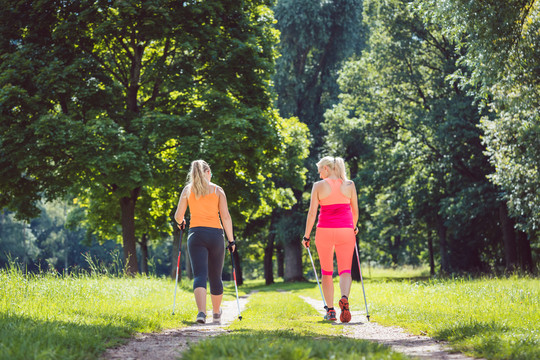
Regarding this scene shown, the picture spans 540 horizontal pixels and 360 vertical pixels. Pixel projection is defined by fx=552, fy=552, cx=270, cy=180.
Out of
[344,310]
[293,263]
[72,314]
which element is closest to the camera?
[72,314]

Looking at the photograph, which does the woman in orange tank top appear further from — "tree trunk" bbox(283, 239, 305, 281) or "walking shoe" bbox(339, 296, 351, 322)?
"tree trunk" bbox(283, 239, 305, 281)

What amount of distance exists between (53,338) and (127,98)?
44.3 ft

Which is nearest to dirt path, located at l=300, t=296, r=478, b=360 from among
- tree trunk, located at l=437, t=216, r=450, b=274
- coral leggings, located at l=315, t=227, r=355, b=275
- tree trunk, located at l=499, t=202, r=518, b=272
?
coral leggings, located at l=315, t=227, r=355, b=275

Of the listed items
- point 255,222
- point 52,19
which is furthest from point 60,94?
point 255,222

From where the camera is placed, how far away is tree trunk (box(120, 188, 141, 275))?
58.0 ft

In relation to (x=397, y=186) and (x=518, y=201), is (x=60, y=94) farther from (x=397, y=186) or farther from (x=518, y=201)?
(x=397, y=186)

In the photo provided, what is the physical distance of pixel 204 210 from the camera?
795cm

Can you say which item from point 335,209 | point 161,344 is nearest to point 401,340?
point 335,209

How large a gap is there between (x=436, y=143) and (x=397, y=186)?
171 inches

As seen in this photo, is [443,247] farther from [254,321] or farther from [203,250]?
[203,250]

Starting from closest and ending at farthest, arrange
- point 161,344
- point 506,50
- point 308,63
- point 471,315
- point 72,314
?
point 161,344 → point 72,314 → point 471,315 → point 506,50 → point 308,63

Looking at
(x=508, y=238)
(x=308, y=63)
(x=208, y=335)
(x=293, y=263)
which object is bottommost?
(x=293, y=263)

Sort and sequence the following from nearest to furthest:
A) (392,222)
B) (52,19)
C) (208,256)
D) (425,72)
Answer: (208,256)
(52,19)
(425,72)
(392,222)

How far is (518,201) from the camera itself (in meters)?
19.5
